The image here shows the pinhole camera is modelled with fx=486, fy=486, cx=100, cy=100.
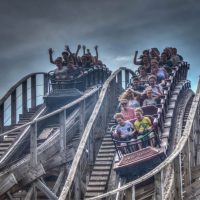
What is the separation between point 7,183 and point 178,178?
3.19 metres

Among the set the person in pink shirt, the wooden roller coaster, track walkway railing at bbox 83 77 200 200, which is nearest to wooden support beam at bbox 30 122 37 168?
the wooden roller coaster

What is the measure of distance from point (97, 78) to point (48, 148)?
5.98 meters

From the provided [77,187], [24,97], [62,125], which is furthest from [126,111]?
[24,97]

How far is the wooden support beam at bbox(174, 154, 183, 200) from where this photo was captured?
23.4ft

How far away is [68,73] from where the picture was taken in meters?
13.9

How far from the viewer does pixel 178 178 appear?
7.15 metres

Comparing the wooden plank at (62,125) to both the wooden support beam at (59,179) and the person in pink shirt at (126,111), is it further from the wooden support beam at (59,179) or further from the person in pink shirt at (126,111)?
the person in pink shirt at (126,111)

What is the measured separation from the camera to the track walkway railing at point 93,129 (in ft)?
27.1

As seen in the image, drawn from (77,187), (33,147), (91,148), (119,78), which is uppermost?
(119,78)

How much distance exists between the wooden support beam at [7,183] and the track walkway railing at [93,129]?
1.01 meters

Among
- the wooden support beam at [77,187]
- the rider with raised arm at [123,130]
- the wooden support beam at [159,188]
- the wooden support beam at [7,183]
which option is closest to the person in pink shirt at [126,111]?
the rider with raised arm at [123,130]

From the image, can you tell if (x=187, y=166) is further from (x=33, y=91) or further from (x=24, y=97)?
(x=33, y=91)

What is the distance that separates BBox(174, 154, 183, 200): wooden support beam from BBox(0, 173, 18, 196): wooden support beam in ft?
10.1

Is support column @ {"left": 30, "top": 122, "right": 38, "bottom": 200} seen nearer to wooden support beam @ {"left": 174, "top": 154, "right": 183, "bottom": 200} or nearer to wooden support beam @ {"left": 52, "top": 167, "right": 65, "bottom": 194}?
wooden support beam @ {"left": 52, "top": 167, "right": 65, "bottom": 194}
